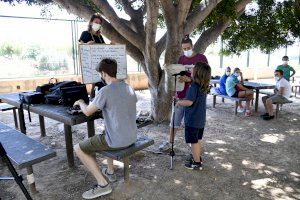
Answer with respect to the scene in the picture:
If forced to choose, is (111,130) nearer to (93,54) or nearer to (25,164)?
(25,164)

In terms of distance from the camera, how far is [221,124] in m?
6.37

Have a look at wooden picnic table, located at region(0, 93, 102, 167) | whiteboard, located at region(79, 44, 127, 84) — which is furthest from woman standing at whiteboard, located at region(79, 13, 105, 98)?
wooden picnic table, located at region(0, 93, 102, 167)

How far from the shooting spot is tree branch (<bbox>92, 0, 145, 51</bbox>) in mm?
5223

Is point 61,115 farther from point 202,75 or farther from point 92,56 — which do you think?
point 202,75

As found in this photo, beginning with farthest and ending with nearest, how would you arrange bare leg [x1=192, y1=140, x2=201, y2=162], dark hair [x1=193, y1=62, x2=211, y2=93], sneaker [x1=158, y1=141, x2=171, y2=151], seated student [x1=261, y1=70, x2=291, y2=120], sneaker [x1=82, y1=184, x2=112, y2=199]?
1. seated student [x1=261, y1=70, x2=291, y2=120]
2. sneaker [x1=158, y1=141, x2=171, y2=151]
3. bare leg [x1=192, y1=140, x2=201, y2=162]
4. dark hair [x1=193, y1=62, x2=211, y2=93]
5. sneaker [x1=82, y1=184, x2=112, y2=199]

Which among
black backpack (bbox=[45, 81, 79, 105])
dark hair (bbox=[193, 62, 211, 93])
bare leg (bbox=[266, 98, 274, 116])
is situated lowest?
bare leg (bbox=[266, 98, 274, 116])

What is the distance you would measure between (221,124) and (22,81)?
23.2 ft

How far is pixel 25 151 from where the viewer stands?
9.94 feet

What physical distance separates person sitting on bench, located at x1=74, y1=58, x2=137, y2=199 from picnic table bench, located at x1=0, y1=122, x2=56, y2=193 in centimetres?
38

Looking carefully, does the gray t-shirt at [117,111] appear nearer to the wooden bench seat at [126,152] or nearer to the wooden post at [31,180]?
the wooden bench seat at [126,152]

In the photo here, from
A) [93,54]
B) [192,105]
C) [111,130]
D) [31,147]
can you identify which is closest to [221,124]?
[192,105]

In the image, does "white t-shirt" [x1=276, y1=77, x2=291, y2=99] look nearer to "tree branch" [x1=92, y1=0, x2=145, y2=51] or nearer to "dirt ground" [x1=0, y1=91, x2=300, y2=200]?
"dirt ground" [x1=0, y1=91, x2=300, y2=200]

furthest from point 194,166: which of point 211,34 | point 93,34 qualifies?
point 211,34

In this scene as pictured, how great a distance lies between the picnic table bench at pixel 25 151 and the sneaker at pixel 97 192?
22.5 inches
